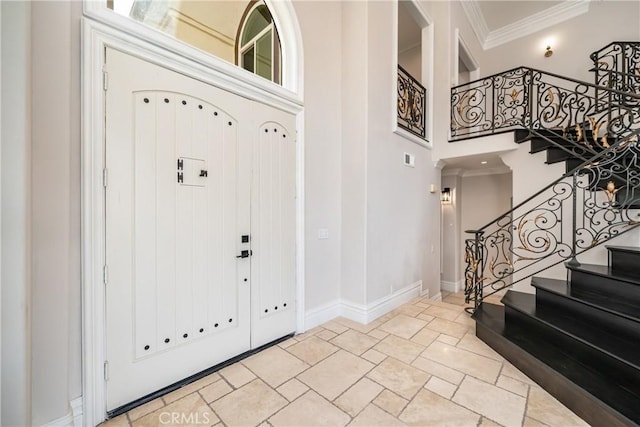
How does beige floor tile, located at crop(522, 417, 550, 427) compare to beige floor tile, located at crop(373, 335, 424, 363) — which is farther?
beige floor tile, located at crop(373, 335, 424, 363)

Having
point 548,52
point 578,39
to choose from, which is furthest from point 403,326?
point 578,39

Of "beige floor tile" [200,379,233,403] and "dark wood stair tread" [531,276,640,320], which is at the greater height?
"dark wood stair tread" [531,276,640,320]

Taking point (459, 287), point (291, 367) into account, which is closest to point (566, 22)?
point (459, 287)

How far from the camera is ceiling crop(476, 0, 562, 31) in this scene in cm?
564

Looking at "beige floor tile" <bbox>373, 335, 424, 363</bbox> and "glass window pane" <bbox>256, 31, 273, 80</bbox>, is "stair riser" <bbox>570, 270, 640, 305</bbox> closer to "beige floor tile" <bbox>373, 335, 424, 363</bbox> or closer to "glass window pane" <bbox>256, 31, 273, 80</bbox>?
"beige floor tile" <bbox>373, 335, 424, 363</bbox>

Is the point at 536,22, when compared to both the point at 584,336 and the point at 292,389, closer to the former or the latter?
the point at 584,336

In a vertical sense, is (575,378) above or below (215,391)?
above

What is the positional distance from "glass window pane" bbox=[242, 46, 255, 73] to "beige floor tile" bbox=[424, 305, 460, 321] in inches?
143

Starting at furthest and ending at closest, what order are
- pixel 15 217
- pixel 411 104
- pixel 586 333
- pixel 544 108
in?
pixel 411 104 → pixel 544 108 → pixel 586 333 → pixel 15 217

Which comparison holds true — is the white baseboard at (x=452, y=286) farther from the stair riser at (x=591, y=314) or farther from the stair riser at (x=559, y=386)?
the stair riser at (x=559, y=386)

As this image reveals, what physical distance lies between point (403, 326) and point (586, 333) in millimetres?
1554

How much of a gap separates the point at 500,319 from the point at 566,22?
705cm

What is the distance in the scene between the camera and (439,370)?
7.11 ft

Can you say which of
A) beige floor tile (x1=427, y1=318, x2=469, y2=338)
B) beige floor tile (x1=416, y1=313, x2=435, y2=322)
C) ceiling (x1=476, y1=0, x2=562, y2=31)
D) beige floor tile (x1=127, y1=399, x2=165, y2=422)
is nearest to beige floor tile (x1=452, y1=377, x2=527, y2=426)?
beige floor tile (x1=427, y1=318, x2=469, y2=338)
